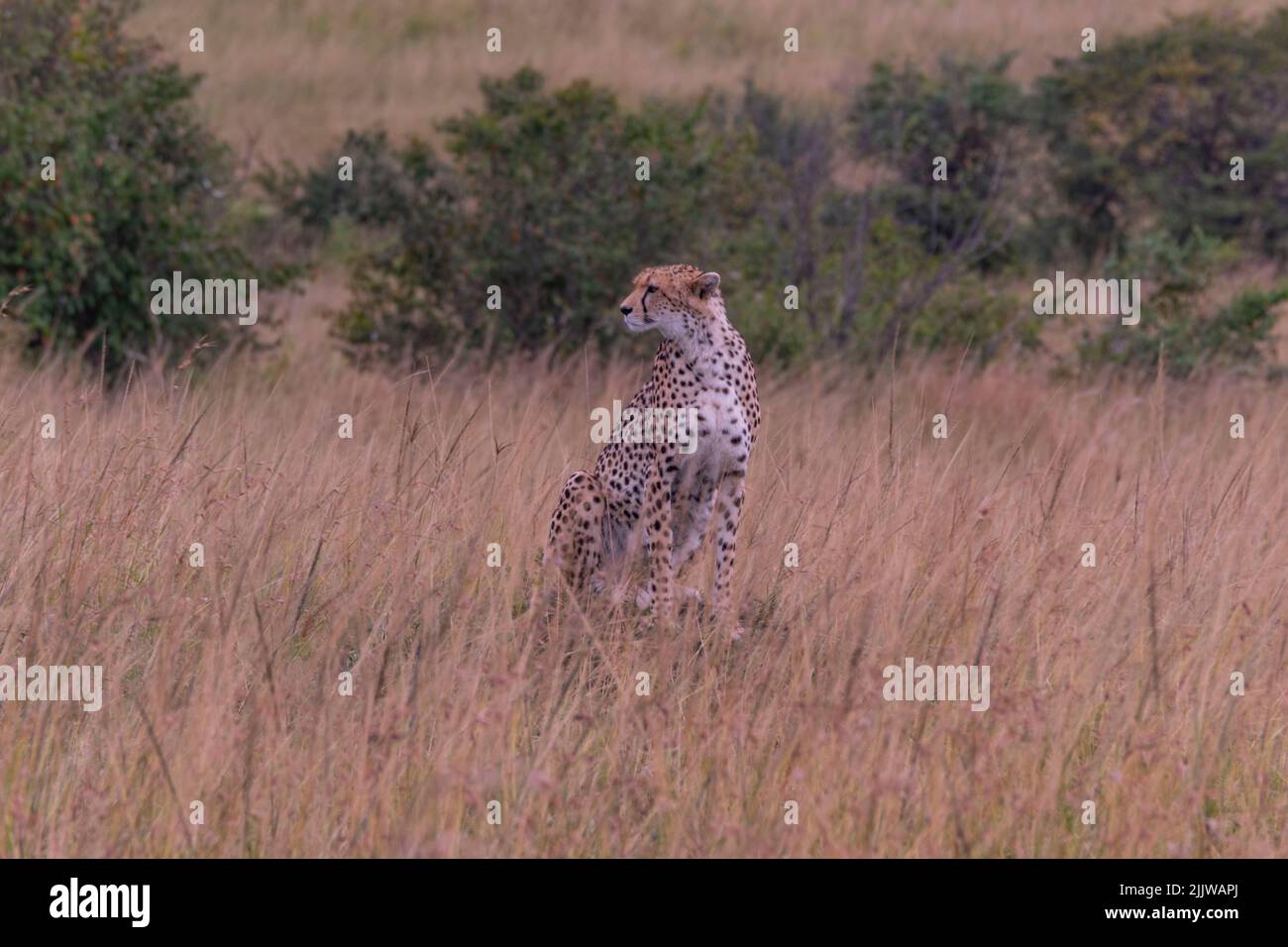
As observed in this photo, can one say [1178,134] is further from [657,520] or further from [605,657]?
[605,657]

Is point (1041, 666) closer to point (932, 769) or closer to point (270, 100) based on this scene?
point (932, 769)

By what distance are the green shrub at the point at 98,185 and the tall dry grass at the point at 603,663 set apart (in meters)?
3.33

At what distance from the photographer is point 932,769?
3352 mm

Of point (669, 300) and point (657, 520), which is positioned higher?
point (669, 300)

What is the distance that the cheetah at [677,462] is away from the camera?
4.86 meters

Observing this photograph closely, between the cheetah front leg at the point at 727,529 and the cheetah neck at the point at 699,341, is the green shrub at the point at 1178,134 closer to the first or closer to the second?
the cheetah neck at the point at 699,341

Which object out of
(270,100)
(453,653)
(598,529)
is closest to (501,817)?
(453,653)

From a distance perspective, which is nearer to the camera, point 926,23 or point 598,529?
point 598,529

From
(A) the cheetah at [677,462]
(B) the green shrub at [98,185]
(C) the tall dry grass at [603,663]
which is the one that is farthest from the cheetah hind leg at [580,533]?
(B) the green shrub at [98,185]

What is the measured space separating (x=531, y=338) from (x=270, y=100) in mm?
15840

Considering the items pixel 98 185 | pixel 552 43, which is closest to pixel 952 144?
pixel 98 185

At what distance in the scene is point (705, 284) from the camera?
4914 millimetres

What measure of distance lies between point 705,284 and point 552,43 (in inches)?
886

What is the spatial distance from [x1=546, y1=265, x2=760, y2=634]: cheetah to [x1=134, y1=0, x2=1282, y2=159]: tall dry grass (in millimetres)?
18217
